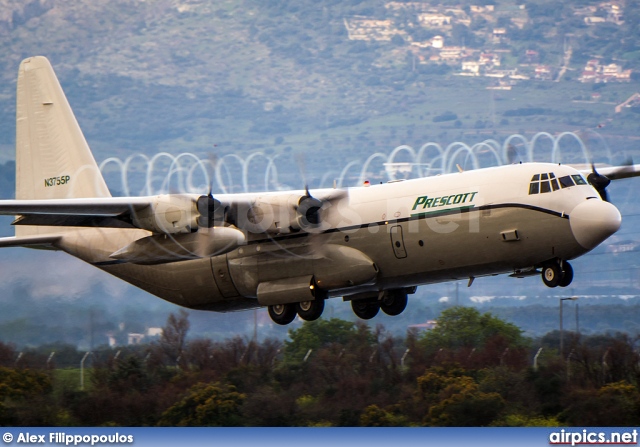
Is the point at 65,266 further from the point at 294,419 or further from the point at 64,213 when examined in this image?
the point at 64,213

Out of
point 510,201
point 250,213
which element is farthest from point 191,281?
point 510,201

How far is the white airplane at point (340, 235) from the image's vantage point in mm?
21516

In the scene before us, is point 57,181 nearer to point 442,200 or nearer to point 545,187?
point 442,200

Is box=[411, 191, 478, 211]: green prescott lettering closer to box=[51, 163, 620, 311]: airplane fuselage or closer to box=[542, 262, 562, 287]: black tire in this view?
box=[51, 163, 620, 311]: airplane fuselage

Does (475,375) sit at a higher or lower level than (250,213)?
lower

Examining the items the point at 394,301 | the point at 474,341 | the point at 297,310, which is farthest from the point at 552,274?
the point at 474,341

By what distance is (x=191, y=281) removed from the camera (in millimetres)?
25078

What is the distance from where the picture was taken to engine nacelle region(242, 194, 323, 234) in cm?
2286

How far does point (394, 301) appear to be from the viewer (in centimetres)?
2555

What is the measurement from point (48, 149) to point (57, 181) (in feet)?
3.27

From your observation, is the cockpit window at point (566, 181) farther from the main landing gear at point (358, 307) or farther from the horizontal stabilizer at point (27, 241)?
the horizontal stabilizer at point (27, 241)

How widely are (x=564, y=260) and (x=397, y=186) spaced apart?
413 centimetres

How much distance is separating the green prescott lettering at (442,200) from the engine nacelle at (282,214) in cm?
225

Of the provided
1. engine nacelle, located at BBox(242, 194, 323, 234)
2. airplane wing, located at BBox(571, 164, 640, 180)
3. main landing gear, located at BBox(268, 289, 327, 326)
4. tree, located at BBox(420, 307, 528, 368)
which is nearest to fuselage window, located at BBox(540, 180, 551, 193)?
airplane wing, located at BBox(571, 164, 640, 180)
